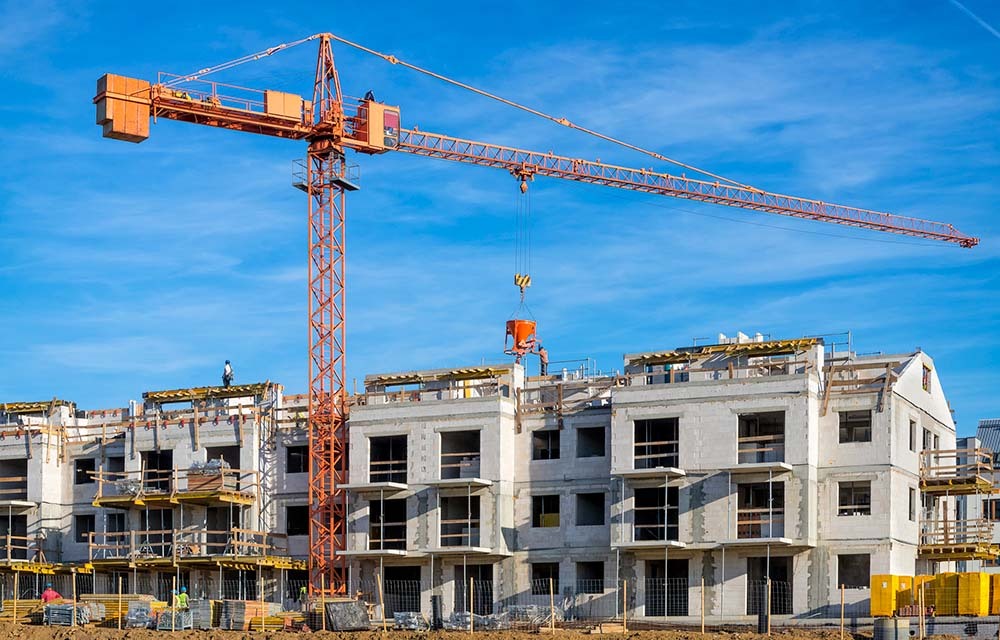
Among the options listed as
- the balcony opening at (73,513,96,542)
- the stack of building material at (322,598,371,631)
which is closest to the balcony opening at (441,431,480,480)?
the stack of building material at (322,598,371,631)

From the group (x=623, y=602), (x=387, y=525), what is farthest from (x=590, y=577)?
(x=387, y=525)

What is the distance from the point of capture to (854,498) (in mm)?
69375

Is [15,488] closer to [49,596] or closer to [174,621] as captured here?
[49,596]

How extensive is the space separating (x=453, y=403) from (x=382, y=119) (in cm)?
2038

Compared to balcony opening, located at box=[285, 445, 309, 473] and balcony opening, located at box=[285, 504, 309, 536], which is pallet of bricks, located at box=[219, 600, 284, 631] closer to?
balcony opening, located at box=[285, 504, 309, 536]

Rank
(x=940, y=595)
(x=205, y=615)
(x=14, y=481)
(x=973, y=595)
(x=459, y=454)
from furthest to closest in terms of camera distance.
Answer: (x=14, y=481), (x=459, y=454), (x=205, y=615), (x=940, y=595), (x=973, y=595)

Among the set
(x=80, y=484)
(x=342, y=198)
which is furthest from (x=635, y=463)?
(x=80, y=484)

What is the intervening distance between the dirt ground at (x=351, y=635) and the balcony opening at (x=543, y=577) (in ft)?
24.2

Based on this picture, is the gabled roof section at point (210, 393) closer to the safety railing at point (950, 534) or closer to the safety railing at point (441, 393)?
the safety railing at point (441, 393)

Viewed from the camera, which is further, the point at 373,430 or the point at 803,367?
the point at 373,430

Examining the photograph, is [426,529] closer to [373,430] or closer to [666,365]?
[373,430]

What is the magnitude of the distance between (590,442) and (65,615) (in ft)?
86.7

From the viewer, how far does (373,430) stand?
255 feet

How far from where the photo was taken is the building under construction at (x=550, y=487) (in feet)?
226
